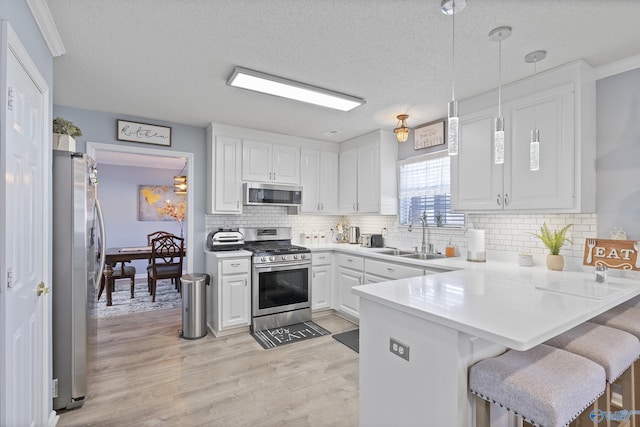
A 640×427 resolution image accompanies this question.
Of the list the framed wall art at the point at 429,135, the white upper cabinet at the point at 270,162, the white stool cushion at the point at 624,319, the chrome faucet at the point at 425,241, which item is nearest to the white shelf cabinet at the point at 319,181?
the white upper cabinet at the point at 270,162

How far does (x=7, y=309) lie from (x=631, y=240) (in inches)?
142

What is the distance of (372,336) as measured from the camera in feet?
5.62

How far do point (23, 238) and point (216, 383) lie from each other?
1733mm

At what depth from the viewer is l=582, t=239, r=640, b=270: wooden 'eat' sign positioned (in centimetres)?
213

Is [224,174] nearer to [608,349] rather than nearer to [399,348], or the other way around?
[399,348]

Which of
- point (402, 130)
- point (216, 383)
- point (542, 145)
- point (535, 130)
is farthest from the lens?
point (402, 130)

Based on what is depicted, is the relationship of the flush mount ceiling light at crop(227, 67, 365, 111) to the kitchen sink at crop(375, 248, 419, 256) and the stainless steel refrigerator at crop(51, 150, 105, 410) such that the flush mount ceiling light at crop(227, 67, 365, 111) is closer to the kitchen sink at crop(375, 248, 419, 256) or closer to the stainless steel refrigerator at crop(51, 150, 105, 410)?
the stainless steel refrigerator at crop(51, 150, 105, 410)

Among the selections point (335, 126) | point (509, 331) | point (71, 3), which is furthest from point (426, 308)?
point (335, 126)

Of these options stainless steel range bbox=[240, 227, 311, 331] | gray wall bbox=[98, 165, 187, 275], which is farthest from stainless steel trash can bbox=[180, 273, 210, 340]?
gray wall bbox=[98, 165, 187, 275]

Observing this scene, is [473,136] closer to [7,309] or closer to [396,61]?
[396,61]

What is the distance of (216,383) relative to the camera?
8.43 ft

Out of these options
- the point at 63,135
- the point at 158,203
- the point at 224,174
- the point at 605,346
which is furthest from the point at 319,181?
the point at 158,203

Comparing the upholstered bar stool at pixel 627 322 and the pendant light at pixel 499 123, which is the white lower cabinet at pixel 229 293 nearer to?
the pendant light at pixel 499 123

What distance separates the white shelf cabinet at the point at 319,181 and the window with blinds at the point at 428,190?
39.8 inches
